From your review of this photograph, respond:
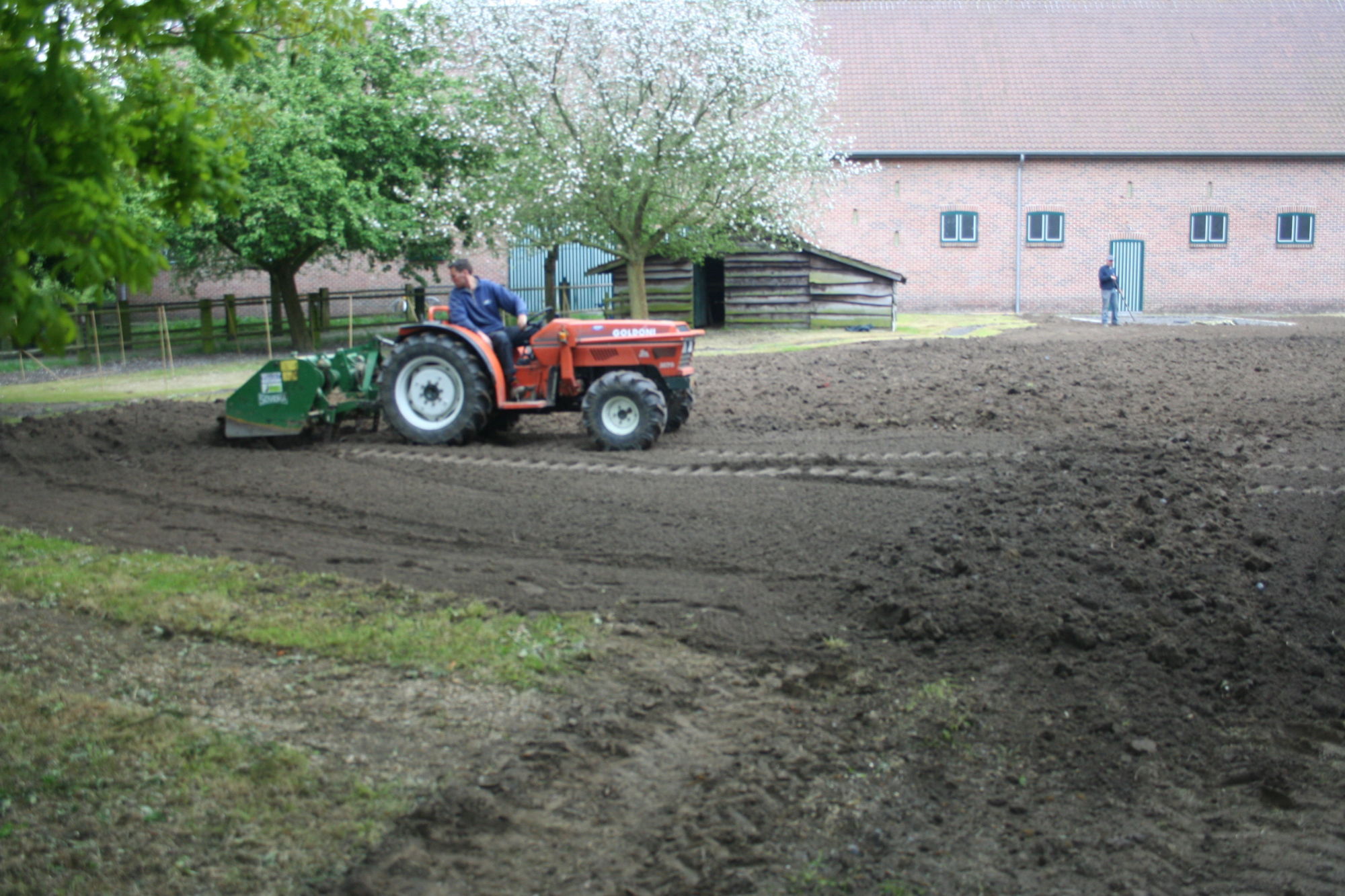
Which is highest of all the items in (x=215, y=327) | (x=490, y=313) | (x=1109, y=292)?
(x=490, y=313)

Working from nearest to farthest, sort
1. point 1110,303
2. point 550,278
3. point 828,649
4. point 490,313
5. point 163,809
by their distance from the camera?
1. point 163,809
2. point 828,649
3. point 490,313
4. point 1110,303
5. point 550,278

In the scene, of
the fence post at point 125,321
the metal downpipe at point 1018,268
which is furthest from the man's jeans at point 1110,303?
the fence post at point 125,321

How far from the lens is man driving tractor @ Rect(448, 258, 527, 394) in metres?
11.3

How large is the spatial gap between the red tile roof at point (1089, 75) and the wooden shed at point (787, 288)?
8.89 meters

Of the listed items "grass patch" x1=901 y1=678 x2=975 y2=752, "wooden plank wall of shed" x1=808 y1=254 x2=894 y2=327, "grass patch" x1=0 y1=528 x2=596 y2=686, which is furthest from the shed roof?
"grass patch" x1=901 y1=678 x2=975 y2=752

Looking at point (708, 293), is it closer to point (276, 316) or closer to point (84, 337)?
point (276, 316)

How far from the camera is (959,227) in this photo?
120 ft

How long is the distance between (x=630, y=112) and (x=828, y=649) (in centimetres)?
1978

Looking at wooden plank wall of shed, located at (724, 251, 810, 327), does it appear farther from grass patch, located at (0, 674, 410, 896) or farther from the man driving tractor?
grass patch, located at (0, 674, 410, 896)

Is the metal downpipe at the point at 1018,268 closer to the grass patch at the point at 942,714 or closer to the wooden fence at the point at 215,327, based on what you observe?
the wooden fence at the point at 215,327

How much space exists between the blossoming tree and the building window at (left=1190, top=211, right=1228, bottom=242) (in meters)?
17.3

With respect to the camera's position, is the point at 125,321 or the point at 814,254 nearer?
the point at 125,321

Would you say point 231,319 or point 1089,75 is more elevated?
point 1089,75

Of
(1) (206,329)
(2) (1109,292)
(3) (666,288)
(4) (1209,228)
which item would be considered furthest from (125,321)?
(4) (1209,228)
